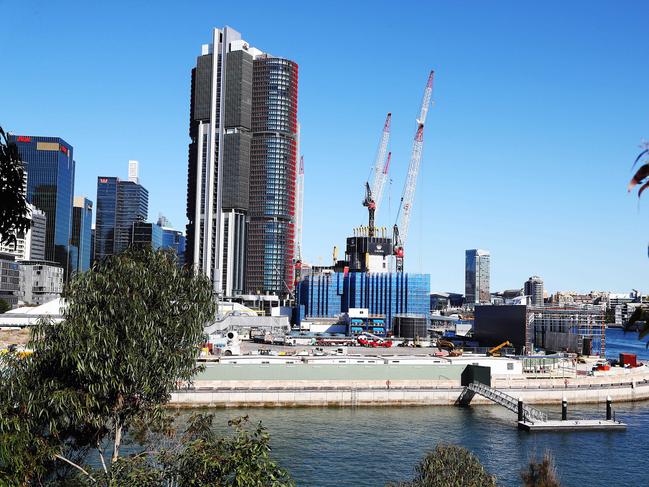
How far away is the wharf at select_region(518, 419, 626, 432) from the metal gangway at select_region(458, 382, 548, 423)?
1360mm

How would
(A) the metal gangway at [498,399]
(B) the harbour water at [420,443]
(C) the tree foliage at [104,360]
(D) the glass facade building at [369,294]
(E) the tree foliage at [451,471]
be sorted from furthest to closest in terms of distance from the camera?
(D) the glass facade building at [369,294] < (A) the metal gangway at [498,399] < (B) the harbour water at [420,443] < (C) the tree foliage at [104,360] < (E) the tree foliage at [451,471]

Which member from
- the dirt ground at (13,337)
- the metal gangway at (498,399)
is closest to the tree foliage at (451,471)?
the metal gangway at (498,399)

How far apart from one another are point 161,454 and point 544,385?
68.4 m

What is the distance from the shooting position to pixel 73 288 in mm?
27266

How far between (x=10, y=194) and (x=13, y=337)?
106 metres

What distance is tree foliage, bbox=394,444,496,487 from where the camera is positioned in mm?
22891

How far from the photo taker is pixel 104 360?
25.2 m

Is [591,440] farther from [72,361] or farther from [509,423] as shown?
[72,361]

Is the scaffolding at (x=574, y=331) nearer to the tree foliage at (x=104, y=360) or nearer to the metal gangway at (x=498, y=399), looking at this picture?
the metal gangway at (x=498, y=399)

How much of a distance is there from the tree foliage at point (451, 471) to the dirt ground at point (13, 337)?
302 feet

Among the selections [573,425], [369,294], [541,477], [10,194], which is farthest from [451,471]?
[369,294]

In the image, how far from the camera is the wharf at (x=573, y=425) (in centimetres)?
6259

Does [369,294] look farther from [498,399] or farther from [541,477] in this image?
[541,477]

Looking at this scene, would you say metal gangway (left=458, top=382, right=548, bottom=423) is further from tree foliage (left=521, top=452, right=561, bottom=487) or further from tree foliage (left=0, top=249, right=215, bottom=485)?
tree foliage (left=0, top=249, right=215, bottom=485)
